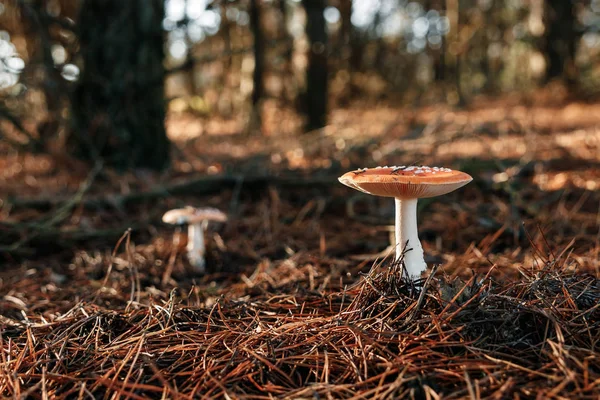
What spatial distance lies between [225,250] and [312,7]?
245 inches

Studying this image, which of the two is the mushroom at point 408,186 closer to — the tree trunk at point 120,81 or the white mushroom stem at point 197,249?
the white mushroom stem at point 197,249

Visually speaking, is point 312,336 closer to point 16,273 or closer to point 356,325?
point 356,325

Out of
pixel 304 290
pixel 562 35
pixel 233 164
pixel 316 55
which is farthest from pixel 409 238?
pixel 562 35

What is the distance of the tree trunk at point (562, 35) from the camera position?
11.0m

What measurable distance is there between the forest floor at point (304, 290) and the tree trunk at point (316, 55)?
3.31 meters

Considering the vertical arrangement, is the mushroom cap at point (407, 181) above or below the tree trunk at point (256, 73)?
below

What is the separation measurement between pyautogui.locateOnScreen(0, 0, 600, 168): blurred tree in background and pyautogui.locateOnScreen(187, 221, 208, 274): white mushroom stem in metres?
2.23

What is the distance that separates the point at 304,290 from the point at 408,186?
30.5 inches

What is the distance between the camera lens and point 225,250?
3.15 metres

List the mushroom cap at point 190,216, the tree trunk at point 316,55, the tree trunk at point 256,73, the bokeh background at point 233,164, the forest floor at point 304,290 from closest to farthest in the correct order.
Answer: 1. the forest floor at point 304,290
2. the mushroom cap at point 190,216
3. the bokeh background at point 233,164
4. the tree trunk at point 316,55
5. the tree trunk at point 256,73

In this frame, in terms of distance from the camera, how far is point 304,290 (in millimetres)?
2232

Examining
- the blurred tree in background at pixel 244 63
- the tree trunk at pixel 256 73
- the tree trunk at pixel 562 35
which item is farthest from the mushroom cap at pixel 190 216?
the tree trunk at pixel 562 35

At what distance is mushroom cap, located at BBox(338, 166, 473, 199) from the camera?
167 cm

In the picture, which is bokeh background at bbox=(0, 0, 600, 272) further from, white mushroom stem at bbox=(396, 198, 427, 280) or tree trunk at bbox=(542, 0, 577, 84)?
tree trunk at bbox=(542, 0, 577, 84)
